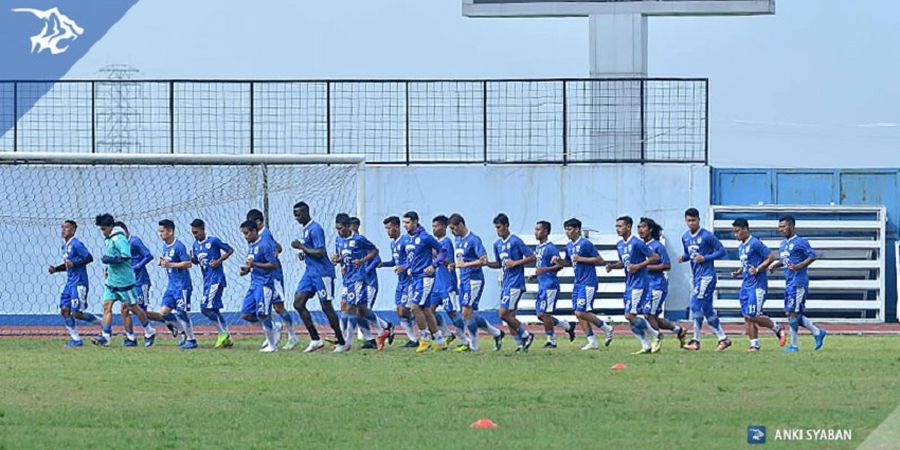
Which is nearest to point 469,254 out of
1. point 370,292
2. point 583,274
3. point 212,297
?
point 370,292

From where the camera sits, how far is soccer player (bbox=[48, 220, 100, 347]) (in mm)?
26281

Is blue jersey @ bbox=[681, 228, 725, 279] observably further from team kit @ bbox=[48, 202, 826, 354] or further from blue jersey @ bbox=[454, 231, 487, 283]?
blue jersey @ bbox=[454, 231, 487, 283]

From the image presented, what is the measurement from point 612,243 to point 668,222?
1278 millimetres

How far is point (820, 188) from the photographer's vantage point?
36.2 metres

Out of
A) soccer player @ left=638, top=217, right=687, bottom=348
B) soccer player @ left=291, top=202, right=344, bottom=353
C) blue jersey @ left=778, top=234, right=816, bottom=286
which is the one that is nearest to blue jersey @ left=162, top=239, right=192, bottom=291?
soccer player @ left=291, top=202, right=344, bottom=353

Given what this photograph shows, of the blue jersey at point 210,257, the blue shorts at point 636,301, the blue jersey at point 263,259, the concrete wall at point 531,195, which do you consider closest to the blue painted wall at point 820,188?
the concrete wall at point 531,195

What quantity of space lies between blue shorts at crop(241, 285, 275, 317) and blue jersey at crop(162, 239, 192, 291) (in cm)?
231

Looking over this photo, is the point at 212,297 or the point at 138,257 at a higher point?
the point at 138,257

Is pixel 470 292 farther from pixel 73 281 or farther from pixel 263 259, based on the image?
pixel 73 281

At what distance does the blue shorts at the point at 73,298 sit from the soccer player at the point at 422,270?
200 inches

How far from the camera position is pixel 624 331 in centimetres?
3244

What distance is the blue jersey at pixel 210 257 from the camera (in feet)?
85.1

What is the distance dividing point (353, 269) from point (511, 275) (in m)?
2.22

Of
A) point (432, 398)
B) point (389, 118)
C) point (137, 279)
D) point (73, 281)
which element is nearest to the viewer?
point (432, 398)
